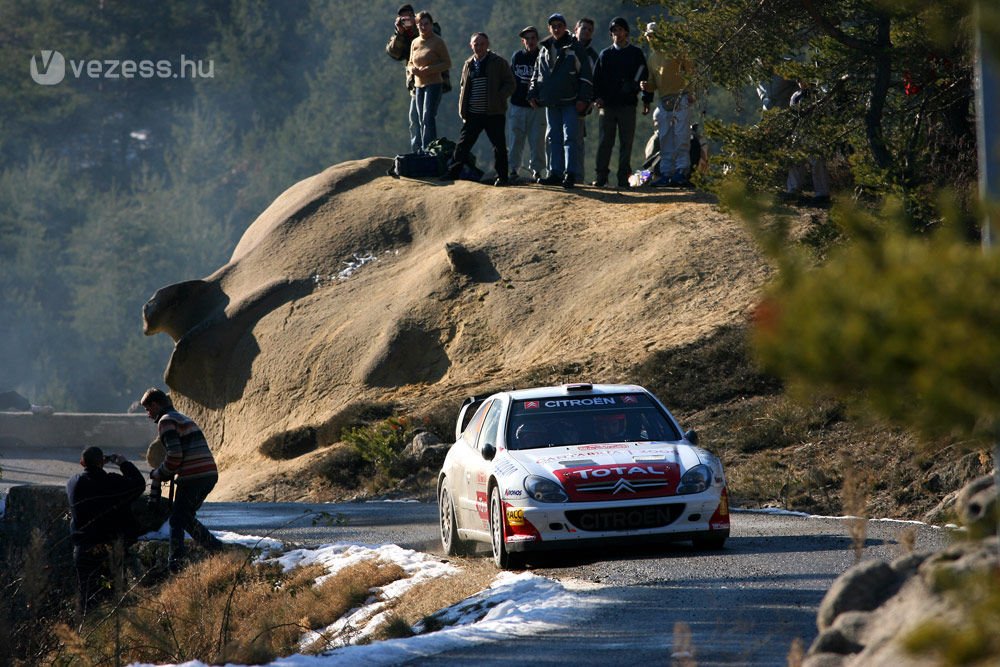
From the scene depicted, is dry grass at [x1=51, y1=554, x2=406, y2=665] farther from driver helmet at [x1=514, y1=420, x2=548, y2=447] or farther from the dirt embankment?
the dirt embankment

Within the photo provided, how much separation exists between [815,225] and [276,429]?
12.7 m

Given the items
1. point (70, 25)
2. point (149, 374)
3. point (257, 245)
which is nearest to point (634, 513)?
point (257, 245)

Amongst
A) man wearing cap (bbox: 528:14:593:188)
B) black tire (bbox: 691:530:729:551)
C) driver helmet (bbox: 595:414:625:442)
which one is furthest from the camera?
man wearing cap (bbox: 528:14:593:188)

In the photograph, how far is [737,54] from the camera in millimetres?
18312

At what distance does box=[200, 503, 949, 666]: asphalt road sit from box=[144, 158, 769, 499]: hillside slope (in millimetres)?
9244

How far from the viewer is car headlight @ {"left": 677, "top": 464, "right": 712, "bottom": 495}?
35.4 feet

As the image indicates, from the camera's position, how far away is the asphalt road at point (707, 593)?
24.6ft

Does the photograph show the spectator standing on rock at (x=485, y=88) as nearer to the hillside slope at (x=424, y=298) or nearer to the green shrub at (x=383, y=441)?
the hillside slope at (x=424, y=298)

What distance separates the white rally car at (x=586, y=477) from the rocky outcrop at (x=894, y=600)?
15.6 feet

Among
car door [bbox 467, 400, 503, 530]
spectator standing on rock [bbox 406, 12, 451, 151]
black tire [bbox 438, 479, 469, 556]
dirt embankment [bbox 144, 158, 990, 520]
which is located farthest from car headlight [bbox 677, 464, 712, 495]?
spectator standing on rock [bbox 406, 12, 451, 151]

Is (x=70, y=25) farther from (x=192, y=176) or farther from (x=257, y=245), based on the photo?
(x=257, y=245)

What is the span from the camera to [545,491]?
10750 millimetres

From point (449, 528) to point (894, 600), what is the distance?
305 inches

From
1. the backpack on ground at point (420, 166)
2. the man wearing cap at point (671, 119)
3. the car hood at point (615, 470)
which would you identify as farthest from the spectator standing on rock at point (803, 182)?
the car hood at point (615, 470)
